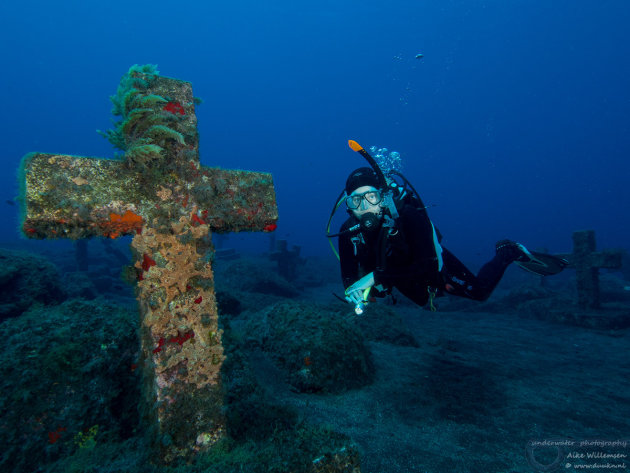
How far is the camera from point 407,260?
468 cm

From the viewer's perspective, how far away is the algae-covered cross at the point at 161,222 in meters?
1.83

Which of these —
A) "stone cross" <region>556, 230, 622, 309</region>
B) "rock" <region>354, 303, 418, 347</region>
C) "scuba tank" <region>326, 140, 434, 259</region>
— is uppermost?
"scuba tank" <region>326, 140, 434, 259</region>

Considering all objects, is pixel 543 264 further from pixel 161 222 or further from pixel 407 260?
pixel 161 222

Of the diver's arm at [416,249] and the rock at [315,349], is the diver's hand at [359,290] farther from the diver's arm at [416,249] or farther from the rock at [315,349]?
the rock at [315,349]

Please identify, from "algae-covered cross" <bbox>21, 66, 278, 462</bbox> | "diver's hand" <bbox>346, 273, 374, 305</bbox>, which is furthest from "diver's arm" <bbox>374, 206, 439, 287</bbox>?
"algae-covered cross" <bbox>21, 66, 278, 462</bbox>

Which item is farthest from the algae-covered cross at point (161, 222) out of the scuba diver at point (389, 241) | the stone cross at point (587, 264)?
the stone cross at point (587, 264)

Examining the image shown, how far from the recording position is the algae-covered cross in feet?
6.00

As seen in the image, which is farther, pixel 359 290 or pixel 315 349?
pixel 315 349

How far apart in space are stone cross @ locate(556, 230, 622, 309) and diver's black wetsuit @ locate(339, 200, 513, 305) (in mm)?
5814

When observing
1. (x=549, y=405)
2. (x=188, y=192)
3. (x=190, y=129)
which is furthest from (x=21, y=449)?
(x=549, y=405)

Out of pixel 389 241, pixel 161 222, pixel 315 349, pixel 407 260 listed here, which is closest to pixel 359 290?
pixel 315 349

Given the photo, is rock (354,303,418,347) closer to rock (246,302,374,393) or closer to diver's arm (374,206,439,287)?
rock (246,302,374,393)

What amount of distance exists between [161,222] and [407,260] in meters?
3.60

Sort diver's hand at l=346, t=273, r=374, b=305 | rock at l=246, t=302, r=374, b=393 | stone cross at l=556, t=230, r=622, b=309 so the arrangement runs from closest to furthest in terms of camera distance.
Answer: diver's hand at l=346, t=273, r=374, b=305
rock at l=246, t=302, r=374, b=393
stone cross at l=556, t=230, r=622, b=309
